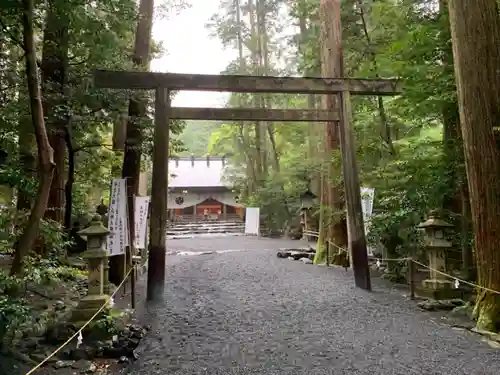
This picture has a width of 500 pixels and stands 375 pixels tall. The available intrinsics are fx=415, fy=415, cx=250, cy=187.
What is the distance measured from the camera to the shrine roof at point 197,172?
31281 millimetres

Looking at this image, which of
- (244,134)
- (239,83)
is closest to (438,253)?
(239,83)

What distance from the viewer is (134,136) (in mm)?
8648

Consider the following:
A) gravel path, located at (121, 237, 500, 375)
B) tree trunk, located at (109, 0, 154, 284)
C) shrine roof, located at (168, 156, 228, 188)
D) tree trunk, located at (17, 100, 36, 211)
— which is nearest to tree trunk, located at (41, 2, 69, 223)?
tree trunk, located at (17, 100, 36, 211)

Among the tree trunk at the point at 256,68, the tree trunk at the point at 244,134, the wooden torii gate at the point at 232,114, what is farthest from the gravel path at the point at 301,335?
the tree trunk at the point at 244,134

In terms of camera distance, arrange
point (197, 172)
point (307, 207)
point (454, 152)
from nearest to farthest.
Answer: point (454, 152) → point (307, 207) → point (197, 172)

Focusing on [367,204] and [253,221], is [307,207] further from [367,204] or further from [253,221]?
[367,204]

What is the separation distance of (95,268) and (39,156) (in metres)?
1.75

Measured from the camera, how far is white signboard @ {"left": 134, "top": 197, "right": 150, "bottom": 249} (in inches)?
367

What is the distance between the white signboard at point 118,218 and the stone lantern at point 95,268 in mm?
1461

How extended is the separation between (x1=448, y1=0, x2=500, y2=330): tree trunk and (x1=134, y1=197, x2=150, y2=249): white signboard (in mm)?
6666

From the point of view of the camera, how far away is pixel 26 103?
6.58 metres

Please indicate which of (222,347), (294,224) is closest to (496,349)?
(222,347)

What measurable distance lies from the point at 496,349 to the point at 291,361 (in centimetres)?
217

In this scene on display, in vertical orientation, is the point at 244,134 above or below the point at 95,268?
above
